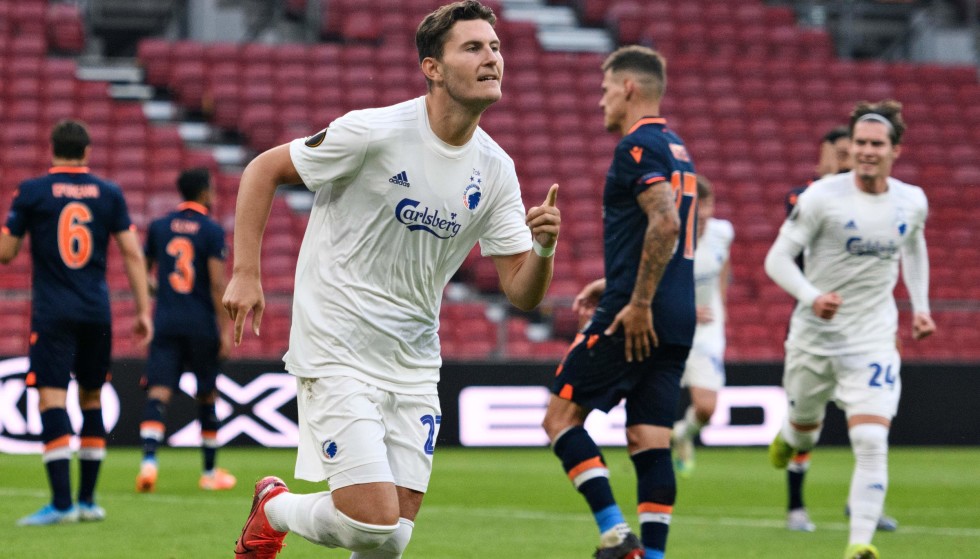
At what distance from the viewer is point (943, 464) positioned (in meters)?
13.1

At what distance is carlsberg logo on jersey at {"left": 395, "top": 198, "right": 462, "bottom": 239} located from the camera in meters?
4.75

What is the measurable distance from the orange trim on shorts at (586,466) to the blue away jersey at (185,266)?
4816 millimetres

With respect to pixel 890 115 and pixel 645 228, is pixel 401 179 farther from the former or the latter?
pixel 890 115

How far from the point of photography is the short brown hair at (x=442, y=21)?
15.8ft

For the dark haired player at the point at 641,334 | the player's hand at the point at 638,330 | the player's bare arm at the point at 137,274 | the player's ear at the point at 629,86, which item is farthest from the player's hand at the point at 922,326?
the player's bare arm at the point at 137,274

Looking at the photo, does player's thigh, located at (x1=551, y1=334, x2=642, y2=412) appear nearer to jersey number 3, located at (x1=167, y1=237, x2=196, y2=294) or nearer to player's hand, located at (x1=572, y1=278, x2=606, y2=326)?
player's hand, located at (x1=572, y1=278, x2=606, y2=326)

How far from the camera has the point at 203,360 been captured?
1025 cm

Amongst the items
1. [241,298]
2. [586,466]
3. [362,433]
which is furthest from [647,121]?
[241,298]

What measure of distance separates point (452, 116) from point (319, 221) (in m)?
0.61

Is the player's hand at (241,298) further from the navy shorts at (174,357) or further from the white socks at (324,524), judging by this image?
the navy shorts at (174,357)

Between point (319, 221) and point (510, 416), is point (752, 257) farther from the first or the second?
point (319, 221)

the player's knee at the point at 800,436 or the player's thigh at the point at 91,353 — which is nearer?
the player's knee at the point at 800,436

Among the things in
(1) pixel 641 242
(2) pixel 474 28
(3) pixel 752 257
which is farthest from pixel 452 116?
(3) pixel 752 257

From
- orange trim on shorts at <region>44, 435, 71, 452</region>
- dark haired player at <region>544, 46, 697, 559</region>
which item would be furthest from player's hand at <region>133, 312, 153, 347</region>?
dark haired player at <region>544, 46, 697, 559</region>
